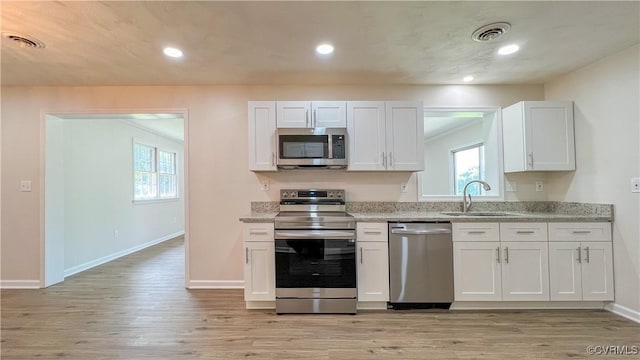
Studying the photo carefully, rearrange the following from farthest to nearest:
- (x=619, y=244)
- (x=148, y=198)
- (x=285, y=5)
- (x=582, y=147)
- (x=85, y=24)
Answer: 1. (x=148, y=198)
2. (x=582, y=147)
3. (x=619, y=244)
4. (x=85, y=24)
5. (x=285, y=5)

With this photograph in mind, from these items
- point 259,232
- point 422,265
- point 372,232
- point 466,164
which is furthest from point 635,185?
point 466,164

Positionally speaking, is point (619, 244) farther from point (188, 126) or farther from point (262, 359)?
point (188, 126)

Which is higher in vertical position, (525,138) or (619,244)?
(525,138)

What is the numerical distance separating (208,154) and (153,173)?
3748 mm

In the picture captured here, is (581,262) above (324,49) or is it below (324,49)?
below

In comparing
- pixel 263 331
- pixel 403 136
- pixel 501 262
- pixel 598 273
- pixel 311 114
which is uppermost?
pixel 311 114

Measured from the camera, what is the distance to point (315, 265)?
8.88 feet

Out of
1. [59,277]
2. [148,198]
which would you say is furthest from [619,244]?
[148,198]

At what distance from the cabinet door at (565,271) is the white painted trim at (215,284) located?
10.3 ft

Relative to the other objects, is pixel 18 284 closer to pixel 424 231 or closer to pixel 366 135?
pixel 366 135

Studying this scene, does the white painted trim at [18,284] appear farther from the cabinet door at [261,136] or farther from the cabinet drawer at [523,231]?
the cabinet drawer at [523,231]

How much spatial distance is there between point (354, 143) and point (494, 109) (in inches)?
69.1

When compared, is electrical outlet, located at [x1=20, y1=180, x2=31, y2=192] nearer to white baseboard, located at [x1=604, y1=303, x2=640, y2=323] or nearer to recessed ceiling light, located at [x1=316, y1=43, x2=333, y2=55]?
recessed ceiling light, located at [x1=316, y1=43, x2=333, y2=55]

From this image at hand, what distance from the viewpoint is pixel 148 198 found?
6.17 m
